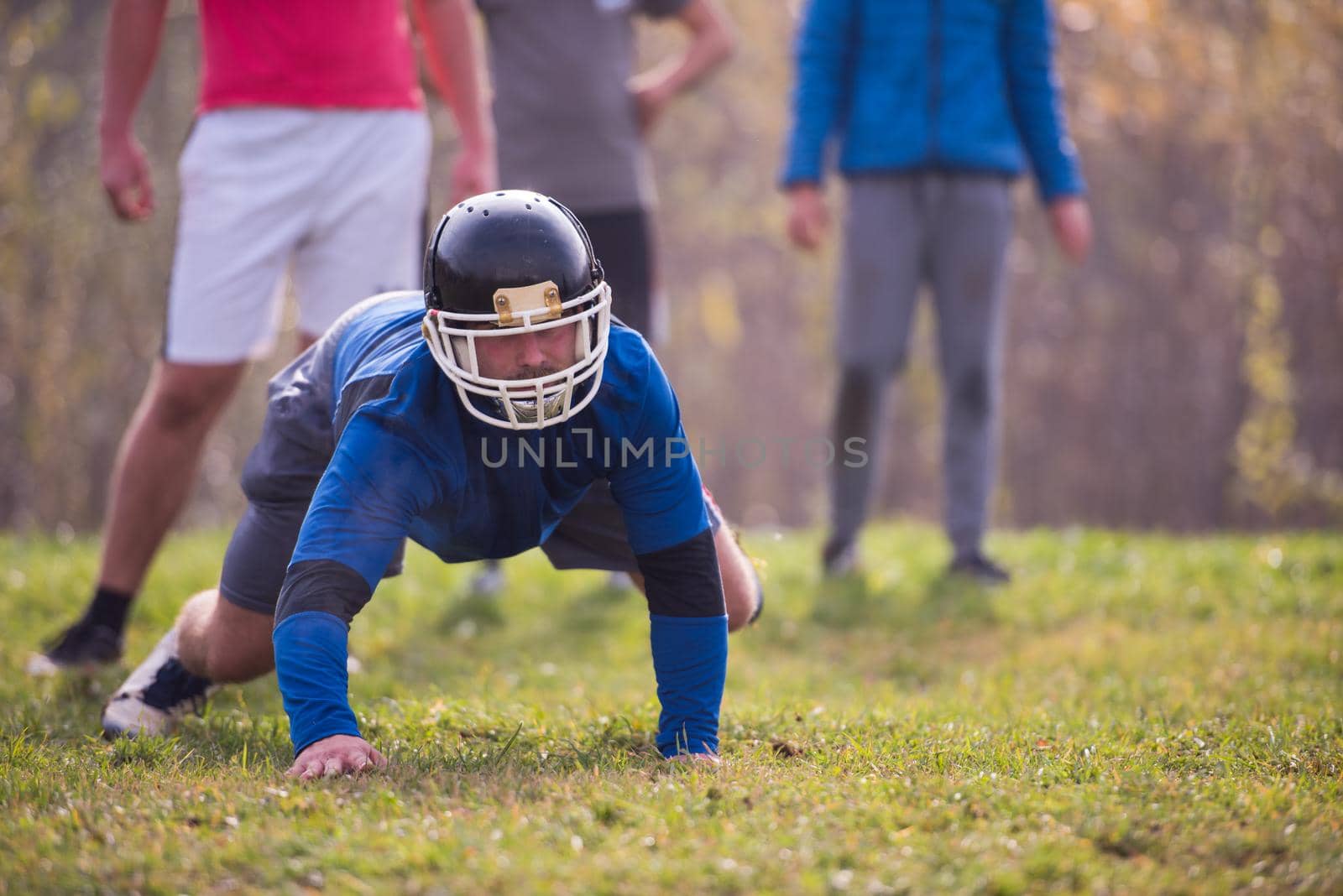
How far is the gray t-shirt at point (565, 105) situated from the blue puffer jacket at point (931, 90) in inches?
43.3

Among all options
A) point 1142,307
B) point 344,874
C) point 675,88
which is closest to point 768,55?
point 1142,307

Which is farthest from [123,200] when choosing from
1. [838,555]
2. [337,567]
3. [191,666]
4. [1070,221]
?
[1070,221]

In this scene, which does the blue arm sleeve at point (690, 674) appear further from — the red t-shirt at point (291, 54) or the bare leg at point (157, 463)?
the red t-shirt at point (291, 54)

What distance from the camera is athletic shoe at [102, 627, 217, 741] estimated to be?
3.68 metres

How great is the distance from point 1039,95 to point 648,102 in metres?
1.82

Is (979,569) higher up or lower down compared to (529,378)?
lower down

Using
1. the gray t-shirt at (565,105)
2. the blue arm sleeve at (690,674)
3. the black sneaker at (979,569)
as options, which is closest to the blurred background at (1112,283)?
the black sneaker at (979,569)

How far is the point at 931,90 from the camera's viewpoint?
6137mm

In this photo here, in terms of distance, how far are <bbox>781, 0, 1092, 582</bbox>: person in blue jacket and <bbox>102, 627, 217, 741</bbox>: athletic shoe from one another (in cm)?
346

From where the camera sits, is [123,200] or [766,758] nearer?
[766,758]

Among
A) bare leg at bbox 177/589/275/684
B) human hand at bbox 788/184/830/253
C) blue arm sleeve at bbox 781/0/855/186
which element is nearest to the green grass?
bare leg at bbox 177/589/275/684

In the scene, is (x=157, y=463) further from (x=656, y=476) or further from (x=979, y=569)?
(x=979, y=569)

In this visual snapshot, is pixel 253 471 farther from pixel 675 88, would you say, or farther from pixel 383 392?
pixel 675 88

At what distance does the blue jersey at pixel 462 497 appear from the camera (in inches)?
114
